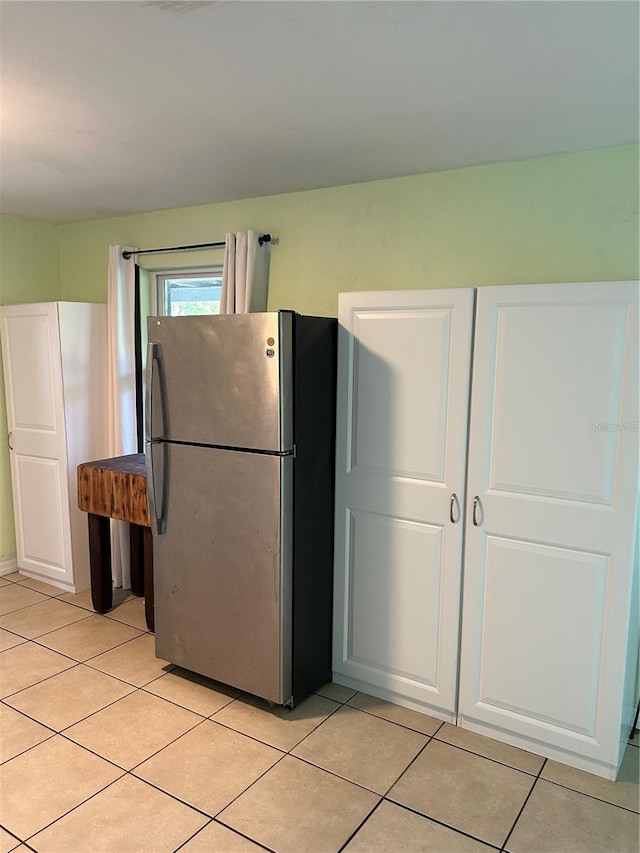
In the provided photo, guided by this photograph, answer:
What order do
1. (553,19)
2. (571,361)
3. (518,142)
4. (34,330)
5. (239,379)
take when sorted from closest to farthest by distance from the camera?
1. (553,19)
2. (571,361)
3. (518,142)
4. (239,379)
5. (34,330)

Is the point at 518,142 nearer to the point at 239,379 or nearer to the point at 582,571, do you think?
the point at 239,379

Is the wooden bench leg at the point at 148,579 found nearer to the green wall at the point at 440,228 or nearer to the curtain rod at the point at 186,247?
the green wall at the point at 440,228

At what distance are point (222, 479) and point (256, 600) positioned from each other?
0.54m

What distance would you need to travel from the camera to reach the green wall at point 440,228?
95.7 inches

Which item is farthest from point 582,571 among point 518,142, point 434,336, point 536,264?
point 518,142

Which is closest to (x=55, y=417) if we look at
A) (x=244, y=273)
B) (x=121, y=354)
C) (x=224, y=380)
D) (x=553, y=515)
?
(x=121, y=354)

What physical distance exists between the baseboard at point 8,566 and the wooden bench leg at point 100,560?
38.8 inches

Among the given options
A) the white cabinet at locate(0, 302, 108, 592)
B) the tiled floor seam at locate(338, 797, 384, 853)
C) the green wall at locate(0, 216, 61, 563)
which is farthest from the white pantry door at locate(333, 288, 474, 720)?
the green wall at locate(0, 216, 61, 563)

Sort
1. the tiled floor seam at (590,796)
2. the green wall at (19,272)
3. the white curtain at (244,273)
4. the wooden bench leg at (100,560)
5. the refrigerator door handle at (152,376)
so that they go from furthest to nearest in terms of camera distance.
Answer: the green wall at (19,272) → the wooden bench leg at (100,560) → the white curtain at (244,273) → the refrigerator door handle at (152,376) → the tiled floor seam at (590,796)

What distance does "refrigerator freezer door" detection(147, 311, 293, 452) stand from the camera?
246 centimetres

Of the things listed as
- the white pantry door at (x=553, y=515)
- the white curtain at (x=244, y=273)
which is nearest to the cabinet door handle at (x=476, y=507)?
the white pantry door at (x=553, y=515)

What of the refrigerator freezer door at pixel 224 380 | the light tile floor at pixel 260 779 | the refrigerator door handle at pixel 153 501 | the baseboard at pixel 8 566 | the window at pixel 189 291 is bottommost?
the light tile floor at pixel 260 779

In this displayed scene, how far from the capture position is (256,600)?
262 cm

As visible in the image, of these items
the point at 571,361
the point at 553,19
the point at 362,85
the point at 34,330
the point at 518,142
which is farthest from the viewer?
the point at 34,330
